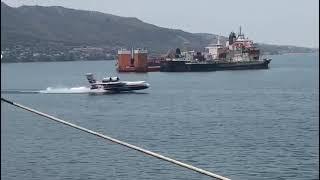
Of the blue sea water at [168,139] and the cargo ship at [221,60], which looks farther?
the cargo ship at [221,60]

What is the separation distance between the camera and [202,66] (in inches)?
3745

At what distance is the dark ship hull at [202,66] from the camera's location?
305ft

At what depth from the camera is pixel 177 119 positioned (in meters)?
33.6

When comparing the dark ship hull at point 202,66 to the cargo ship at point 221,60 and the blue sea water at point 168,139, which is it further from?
the blue sea water at point 168,139

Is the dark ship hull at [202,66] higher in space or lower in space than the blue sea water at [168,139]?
lower

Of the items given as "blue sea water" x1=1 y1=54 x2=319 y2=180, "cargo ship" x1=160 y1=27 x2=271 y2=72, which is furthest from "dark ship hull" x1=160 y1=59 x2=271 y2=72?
"blue sea water" x1=1 y1=54 x2=319 y2=180

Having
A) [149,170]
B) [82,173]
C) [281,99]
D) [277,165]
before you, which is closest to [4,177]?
[82,173]

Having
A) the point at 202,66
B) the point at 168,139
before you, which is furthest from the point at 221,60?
the point at 168,139

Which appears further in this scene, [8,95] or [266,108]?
[8,95]

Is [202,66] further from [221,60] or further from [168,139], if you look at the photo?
[168,139]

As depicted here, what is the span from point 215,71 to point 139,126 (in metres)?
67.5

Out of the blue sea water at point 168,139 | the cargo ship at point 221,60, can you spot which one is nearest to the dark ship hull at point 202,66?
the cargo ship at point 221,60

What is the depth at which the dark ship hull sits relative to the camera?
9300 cm

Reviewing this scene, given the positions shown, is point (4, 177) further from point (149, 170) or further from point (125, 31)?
point (125, 31)
